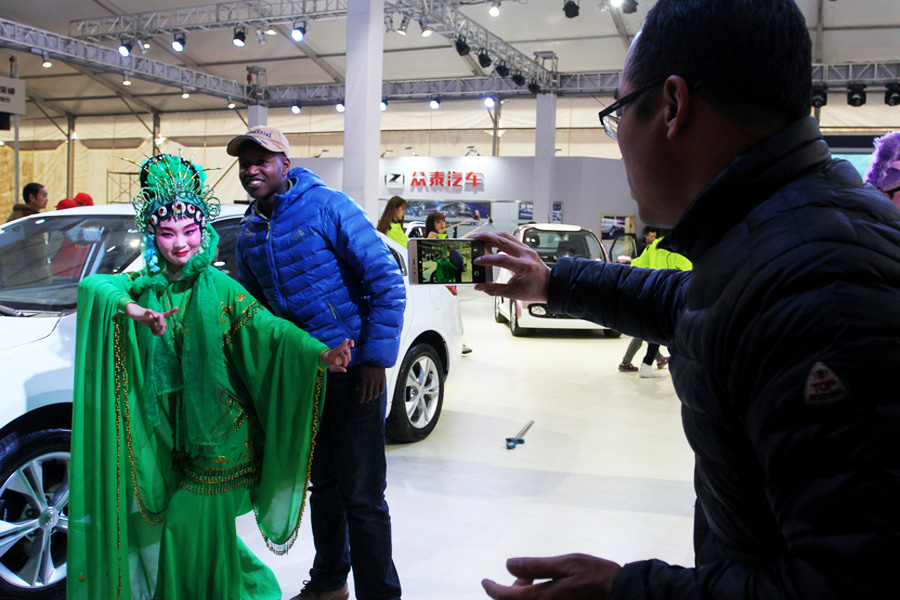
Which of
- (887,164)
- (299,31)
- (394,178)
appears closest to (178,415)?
(887,164)

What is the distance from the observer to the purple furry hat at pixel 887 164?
329 centimetres

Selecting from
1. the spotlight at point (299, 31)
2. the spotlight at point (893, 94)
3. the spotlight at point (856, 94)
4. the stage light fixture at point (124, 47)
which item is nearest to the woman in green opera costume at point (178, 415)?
the spotlight at point (299, 31)

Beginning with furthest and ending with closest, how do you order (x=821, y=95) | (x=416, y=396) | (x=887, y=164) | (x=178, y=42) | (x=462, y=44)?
(x=178, y=42) → (x=821, y=95) → (x=462, y=44) → (x=416, y=396) → (x=887, y=164)

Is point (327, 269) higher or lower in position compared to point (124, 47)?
lower

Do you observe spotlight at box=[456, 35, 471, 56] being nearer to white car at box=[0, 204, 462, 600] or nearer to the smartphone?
white car at box=[0, 204, 462, 600]

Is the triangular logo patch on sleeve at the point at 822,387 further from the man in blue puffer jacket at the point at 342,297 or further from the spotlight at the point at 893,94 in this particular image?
the spotlight at the point at 893,94

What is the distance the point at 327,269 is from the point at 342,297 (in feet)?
0.38

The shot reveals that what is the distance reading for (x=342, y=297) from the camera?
238 cm

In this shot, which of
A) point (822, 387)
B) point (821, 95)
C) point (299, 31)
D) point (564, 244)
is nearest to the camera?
point (822, 387)

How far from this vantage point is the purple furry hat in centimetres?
329

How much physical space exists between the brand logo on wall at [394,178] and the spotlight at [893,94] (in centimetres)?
1141

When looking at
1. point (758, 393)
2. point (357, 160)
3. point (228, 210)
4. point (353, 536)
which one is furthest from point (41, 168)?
point (758, 393)

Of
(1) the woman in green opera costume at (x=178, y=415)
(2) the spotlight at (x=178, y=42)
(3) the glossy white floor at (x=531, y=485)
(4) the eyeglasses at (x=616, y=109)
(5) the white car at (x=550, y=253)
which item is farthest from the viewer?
(2) the spotlight at (x=178, y=42)

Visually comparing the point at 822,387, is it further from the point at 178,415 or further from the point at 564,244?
the point at 564,244
